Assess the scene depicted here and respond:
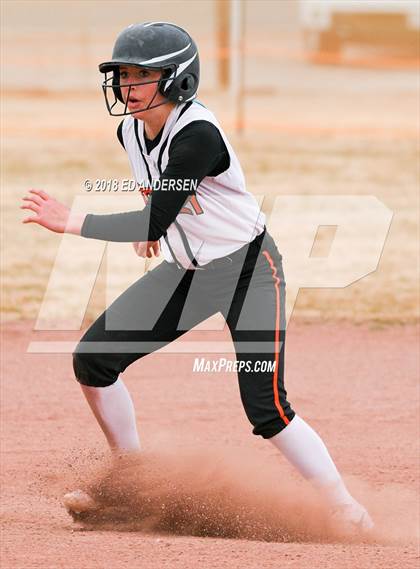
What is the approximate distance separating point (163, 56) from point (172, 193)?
58cm

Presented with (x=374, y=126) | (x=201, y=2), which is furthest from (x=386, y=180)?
(x=201, y=2)

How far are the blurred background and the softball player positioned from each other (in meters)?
3.79

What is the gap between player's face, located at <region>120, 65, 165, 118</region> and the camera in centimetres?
423

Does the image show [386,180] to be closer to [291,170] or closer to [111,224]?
[291,170]

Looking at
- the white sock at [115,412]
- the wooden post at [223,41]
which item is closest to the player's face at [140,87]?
the white sock at [115,412]

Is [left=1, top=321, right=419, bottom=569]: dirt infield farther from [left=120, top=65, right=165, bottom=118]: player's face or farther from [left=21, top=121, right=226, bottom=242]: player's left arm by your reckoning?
[left=120, top=65, right=165, bottom=118]: player's face

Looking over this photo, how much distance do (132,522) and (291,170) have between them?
1090 cm

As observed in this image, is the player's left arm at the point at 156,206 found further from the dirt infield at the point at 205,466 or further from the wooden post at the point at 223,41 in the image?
the wooden post at the point at 223,41

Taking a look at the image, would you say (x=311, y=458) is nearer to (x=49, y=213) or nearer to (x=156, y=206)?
(x=156, y=206)

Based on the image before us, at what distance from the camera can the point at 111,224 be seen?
4195 millimetres

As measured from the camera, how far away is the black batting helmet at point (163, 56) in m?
4.16

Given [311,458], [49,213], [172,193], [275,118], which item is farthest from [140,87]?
[275,118]

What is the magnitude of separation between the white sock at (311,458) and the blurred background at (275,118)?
13.1ft

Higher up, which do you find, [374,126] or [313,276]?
[313,276]
